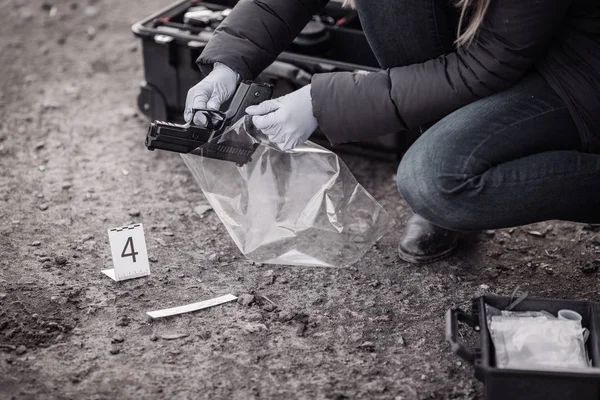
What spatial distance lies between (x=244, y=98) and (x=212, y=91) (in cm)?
8

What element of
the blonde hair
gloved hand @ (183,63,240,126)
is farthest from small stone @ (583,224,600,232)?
gloved hand @ (183,63,240,126)

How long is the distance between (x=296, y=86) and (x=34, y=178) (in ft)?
2.47

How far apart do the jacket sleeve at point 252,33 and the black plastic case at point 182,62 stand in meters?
0.36

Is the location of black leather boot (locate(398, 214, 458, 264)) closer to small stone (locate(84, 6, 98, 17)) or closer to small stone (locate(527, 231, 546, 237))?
small stone (locate(527, 231, 546, 237))

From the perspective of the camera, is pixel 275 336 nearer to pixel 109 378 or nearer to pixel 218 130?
pixel 109 378

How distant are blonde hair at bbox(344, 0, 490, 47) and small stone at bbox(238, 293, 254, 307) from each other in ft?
2.19

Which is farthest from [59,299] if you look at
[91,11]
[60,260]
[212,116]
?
[91,11]

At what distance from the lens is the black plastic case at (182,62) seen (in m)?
2.11

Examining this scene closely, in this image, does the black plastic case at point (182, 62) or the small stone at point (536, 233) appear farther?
the black plastic case at point (182, 62)

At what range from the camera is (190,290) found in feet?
5.55

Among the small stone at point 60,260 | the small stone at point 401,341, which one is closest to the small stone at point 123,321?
the small stone at point 60,260

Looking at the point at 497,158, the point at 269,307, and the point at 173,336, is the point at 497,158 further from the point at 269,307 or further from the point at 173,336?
the point at 173,336

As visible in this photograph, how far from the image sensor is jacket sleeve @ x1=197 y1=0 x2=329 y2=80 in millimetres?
1669

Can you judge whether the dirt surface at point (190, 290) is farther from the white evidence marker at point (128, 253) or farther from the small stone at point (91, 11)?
the small stone at point (91, 11)
